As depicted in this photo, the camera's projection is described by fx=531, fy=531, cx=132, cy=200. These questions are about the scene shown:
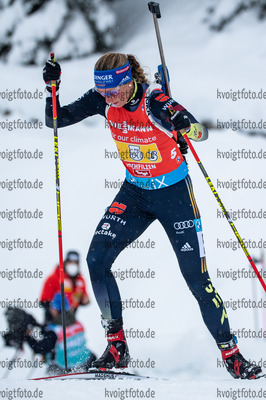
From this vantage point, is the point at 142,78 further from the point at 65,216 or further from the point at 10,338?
the point at 65,216

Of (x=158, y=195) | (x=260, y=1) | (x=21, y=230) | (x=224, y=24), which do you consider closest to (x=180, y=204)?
(x=158, y=195)

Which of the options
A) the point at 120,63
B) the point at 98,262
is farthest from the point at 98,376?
the point at 120,63

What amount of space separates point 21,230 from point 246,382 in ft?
25.8

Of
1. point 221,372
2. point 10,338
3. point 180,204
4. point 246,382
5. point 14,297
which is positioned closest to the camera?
point 246,382

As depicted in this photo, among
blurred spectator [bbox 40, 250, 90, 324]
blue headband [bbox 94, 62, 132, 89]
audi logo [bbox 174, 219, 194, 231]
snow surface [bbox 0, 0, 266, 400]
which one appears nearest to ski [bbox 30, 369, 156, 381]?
snow surface [bbox 0, 0, 266, 400]

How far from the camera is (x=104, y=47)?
18.1 meters

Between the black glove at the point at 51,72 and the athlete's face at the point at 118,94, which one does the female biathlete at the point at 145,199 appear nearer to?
the athlete's face at the point at 118,94

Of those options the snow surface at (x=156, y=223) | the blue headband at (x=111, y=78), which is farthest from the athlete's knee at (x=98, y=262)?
the blue headband at (x=111, y=78)

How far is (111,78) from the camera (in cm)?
371

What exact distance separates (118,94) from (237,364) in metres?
2.12

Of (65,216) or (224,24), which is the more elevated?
(224,24)

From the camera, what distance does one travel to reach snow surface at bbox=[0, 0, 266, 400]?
6.04m

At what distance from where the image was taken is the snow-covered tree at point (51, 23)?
657 inches

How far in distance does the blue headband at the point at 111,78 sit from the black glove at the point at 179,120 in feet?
1.50
